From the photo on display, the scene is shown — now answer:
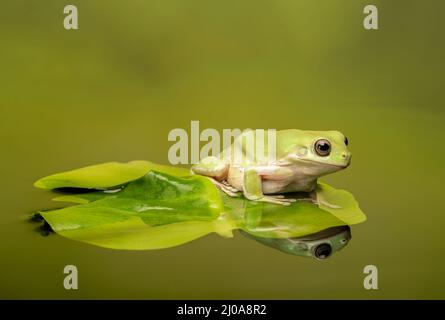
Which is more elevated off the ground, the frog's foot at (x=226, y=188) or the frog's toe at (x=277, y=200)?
the frog's foot at (x=226, y=188)

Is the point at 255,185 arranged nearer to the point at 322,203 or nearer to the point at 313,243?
the point at 322,203

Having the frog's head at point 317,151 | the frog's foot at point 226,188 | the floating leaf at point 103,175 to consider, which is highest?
the frog's head at point 317,151

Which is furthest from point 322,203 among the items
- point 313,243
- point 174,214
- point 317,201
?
point 174,214

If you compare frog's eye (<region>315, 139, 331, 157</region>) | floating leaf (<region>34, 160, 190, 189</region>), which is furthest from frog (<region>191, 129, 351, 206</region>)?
floating leaf (<region>34, 160, 190, 189</region>)

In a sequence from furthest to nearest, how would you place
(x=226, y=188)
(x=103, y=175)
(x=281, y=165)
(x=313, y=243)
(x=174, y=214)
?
(x=103, y=175) < (x=226, y=188) < (x=281, y=165) < (x=174, y=214) < (x=313, y=243)

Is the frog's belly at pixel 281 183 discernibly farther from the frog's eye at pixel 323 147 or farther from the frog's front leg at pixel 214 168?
the frog's eye at pixel 323 147

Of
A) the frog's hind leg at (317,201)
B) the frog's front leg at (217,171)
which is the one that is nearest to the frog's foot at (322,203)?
the frog's hind leg at (317,201)

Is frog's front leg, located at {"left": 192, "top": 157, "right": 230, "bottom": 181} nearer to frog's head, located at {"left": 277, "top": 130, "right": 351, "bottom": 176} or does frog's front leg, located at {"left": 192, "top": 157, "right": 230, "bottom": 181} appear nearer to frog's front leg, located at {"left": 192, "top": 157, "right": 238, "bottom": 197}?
frog's front leg, located at {"left": 192, "top": 157, "right": 238, "bottom": 197}
